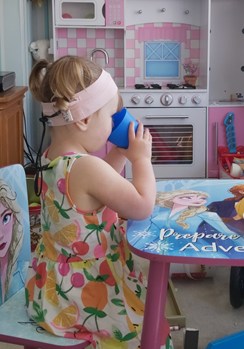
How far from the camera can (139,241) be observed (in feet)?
3.51

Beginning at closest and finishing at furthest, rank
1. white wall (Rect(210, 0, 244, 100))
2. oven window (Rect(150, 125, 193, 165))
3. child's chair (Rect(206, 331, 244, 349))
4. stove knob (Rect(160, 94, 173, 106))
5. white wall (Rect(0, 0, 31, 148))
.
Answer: child's chair (Rect(206, 331, 244, 349)) < white wall (Rect(0, 0, 31, 148)) < stove knob (Rect(160, 94, 173, 106)) < oven window (Rect(150, 125, 193, 165)) < white wall (Rect(210, 0, 244, 100))

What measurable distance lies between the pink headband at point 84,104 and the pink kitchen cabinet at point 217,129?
2611 millimetres

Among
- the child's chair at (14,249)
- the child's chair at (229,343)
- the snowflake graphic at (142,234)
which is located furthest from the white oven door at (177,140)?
the snowflake graphic at (142,234)

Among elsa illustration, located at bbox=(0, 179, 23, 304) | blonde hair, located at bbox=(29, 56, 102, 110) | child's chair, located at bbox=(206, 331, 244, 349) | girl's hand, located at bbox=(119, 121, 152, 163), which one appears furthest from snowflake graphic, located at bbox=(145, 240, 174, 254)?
child's chair, located at bbox=(206, 331, 244, 349)

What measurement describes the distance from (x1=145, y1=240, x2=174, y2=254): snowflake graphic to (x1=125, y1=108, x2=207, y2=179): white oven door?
2579 millimetres

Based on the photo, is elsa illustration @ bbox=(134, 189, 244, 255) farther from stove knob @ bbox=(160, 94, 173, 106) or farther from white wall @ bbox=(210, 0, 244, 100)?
white wall @ bbox=(210, 0, 244, 100)

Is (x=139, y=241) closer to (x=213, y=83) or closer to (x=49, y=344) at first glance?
(x=49, y=344)

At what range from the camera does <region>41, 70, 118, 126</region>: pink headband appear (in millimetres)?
1147

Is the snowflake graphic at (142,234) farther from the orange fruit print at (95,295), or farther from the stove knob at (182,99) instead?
the stove knob at (182,99)

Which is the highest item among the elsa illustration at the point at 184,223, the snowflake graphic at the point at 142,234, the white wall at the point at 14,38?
the white wall at the point at 14,38

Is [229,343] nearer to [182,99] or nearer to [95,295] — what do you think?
[95,295]

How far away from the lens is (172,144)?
3766mm

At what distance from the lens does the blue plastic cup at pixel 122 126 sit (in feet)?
4.01

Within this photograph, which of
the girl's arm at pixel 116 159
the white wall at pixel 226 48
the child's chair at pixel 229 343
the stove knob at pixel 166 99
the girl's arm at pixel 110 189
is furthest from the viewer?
the white wall at pixel 226 48
